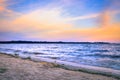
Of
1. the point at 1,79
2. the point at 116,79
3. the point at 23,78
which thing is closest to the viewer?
the point at 1,79

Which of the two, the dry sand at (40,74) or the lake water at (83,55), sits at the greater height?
the dry sand at (40,74)

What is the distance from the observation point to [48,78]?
25.1ft

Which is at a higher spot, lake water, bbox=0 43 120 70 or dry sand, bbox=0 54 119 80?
dry sand, bbox=0 54 119 80

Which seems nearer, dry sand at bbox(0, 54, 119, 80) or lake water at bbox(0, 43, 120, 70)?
dry sand at bbox(0, 54, 119, 80)

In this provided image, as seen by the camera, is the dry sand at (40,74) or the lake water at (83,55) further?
the lake water at (83,55)

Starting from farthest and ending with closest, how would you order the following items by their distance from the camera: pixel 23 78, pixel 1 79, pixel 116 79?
pixel 116 79 → pixel 23 78 → pixel 1 79

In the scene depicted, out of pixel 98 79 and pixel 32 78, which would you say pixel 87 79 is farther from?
pixel 32 78

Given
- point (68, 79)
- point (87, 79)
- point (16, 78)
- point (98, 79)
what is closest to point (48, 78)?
point (68, 79)

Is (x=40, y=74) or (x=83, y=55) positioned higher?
(x=40, y=74)

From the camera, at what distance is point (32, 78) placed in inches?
295

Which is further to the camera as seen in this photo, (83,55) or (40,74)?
(83,55)

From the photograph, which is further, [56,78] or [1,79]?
[56,78]

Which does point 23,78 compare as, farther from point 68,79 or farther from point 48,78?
point 68,79

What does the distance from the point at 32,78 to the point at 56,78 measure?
1.16m
